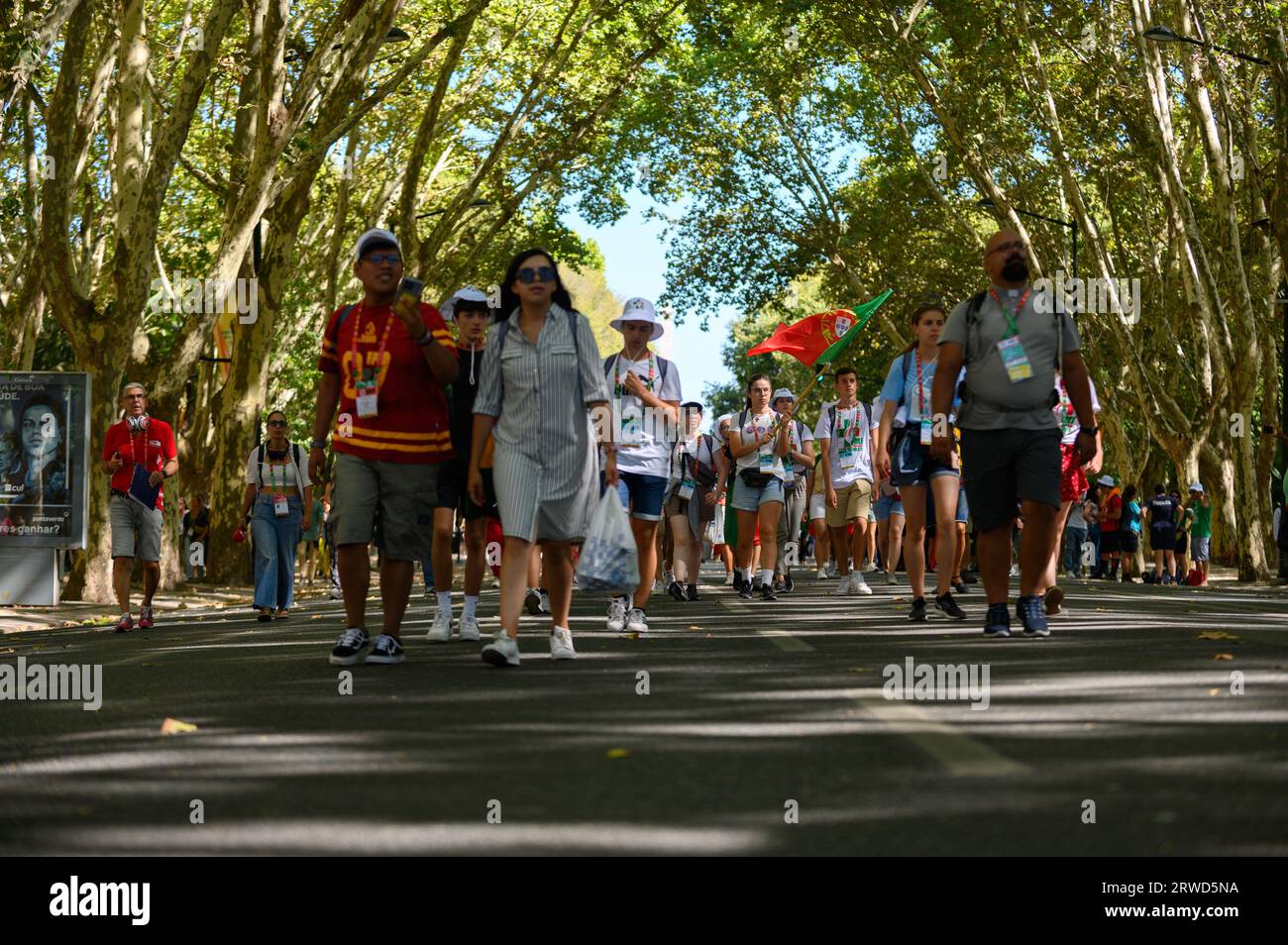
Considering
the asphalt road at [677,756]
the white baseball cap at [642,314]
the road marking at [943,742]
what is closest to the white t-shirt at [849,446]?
the white baseball cap at [642,314]

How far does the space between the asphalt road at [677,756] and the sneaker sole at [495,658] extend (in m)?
0.11

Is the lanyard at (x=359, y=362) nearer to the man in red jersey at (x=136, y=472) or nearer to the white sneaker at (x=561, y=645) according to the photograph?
the white sneaker at (x=561, y=645)

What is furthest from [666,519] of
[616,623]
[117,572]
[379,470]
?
[379,470]

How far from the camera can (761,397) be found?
16.9 meters

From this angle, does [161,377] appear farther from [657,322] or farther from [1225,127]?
[1225,127]

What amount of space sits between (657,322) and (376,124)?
23.9m

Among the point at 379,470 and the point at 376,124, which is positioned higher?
the point at 376,124

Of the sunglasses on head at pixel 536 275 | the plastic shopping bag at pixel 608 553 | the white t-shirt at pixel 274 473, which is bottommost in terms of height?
the plastic shopping bag at pixel 608 553

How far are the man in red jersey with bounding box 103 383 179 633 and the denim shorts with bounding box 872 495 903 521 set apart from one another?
635cm

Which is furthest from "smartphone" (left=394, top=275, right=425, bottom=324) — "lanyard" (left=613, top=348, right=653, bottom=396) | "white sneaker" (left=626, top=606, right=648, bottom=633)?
"white sneaker" (left=626, top=606, right=648, bottom=633)

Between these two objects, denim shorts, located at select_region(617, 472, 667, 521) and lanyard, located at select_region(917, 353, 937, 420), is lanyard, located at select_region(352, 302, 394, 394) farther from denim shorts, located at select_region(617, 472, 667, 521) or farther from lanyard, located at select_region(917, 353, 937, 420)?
lanyard, located at select_region(917, 353, 937, 420)

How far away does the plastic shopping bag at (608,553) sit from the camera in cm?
857

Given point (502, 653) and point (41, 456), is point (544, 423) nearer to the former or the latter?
point (502, 653)

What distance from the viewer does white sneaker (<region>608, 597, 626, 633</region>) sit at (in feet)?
37.0
